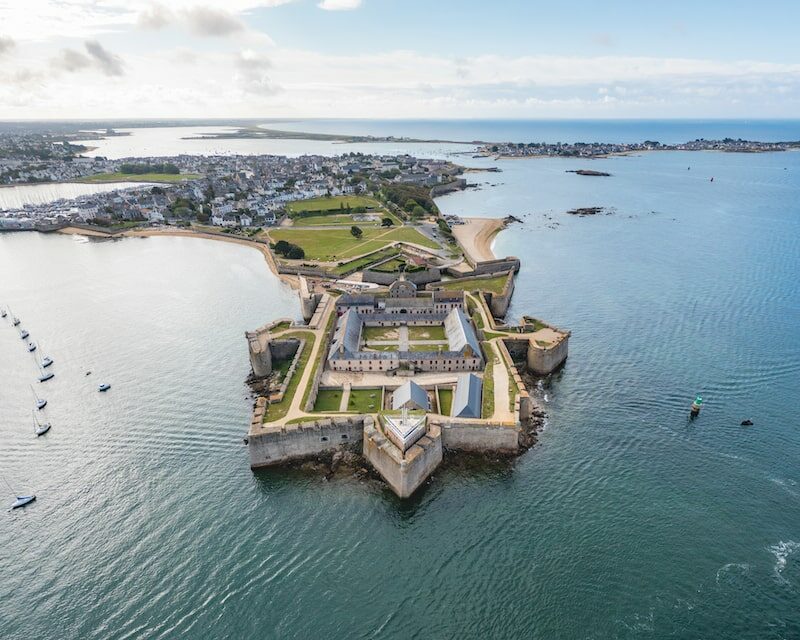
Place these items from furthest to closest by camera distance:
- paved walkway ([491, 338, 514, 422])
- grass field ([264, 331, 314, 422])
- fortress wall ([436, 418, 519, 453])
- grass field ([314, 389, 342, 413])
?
grass field ([314, 389, 342, 413]) → paved walkway ([491, 338, 514, 422]) → grass field ([264, 331, 314, 422]) → fortress wall ([436, 418, 519, 453])

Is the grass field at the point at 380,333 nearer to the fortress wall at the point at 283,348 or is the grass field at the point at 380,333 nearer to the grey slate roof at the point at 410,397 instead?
the fortress wall at the point at 283,348

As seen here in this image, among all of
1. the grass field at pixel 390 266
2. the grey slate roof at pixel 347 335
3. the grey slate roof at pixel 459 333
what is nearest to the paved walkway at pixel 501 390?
the grey slate roof at pixel 459 333

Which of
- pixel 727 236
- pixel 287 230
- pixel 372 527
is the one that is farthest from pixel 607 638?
pixel 727 236

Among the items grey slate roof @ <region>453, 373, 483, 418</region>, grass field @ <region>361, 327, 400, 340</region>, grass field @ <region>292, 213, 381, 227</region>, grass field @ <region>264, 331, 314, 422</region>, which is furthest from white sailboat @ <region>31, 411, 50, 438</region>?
grass field @ <region>292, 213, 381, 227</region>

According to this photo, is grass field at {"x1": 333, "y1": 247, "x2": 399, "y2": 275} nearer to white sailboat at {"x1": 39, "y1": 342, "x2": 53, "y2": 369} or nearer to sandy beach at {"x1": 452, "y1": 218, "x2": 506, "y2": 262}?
sandy beach at {"x1": 452, "y1": 218, "x2": 506, "y2": 262}

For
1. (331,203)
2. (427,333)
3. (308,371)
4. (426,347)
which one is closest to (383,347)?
(426,347)

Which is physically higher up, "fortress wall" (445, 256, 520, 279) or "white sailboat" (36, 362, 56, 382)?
"fortress wall" (445, 256, 520, 279)

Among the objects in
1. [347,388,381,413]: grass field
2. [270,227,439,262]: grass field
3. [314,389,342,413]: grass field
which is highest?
[270,227,439,262]: grass field

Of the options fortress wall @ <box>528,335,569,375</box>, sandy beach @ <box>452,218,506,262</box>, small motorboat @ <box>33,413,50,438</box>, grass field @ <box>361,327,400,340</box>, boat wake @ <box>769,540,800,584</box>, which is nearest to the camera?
boat wake @ <box>769,540,800,584</box>
